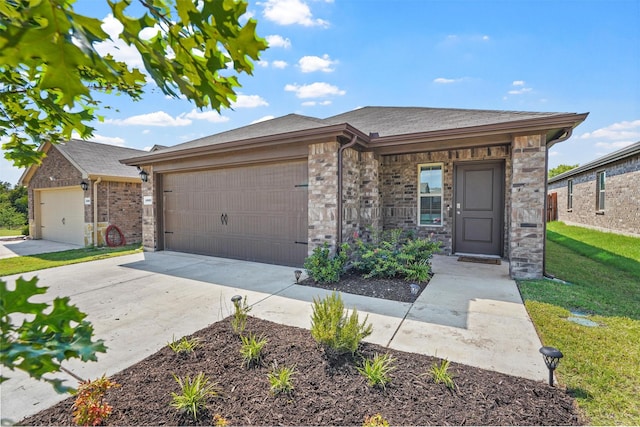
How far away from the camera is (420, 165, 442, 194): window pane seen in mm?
7154

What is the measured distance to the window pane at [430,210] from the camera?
719 centimetres

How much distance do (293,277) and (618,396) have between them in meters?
4.27

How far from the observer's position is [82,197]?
10602 millimetres

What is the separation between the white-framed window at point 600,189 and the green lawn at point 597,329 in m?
5.47

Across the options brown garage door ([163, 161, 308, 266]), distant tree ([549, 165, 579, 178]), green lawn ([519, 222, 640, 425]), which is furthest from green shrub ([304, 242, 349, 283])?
distant tree ([549, 165, 579, 178])

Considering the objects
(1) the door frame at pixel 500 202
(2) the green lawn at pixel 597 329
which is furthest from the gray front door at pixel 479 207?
(2) the green lawn at pixel 597 329

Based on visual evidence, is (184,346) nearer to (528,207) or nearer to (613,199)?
(528,207)

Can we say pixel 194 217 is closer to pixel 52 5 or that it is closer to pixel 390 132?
pixel 390 132

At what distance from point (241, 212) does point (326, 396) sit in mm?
5326

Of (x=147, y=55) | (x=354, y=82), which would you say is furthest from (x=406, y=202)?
(x=147, y=55)

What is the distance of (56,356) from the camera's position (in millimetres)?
867

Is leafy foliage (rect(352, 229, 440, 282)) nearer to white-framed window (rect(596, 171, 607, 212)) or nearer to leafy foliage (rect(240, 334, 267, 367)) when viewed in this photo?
leafy foliage (rect(240, 334, 267, 367))

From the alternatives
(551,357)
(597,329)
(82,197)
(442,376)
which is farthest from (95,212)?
(597,329)

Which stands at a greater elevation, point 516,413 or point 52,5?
point 52,5
